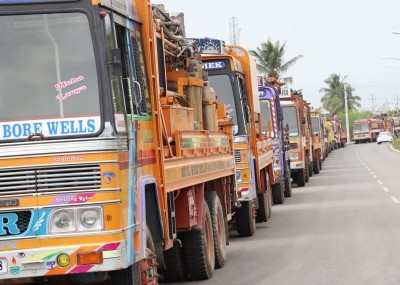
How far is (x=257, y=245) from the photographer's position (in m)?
15.0

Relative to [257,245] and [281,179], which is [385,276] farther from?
[281,179]

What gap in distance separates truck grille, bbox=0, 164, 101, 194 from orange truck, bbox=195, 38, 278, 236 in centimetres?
794

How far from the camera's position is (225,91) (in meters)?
16.3

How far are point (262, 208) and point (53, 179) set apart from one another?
38.5ft

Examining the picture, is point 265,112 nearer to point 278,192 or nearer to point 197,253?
point 278,192

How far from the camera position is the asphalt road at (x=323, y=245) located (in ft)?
36.9

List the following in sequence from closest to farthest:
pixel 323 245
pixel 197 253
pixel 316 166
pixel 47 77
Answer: pixel 47 77 < pixel 197 253 < pixel 323 245 < pixel 316 166

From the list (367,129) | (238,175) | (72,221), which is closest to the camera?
(72,221)

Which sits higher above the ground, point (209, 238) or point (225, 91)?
point (225, 91)

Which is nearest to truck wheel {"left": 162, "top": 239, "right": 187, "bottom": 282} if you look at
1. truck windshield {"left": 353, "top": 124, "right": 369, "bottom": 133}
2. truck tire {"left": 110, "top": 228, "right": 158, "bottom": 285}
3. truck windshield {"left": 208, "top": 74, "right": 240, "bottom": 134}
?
truck tire {"left": 110, "top": 228, "right": 158, "bottom": 285}

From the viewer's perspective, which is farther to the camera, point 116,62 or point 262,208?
point 262,208

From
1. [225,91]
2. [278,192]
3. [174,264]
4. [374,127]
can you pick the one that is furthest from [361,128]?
[174,264]

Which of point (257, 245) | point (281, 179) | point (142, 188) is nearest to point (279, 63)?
point (281, 179)

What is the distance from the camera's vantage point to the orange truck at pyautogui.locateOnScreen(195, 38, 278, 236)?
52.4ft
